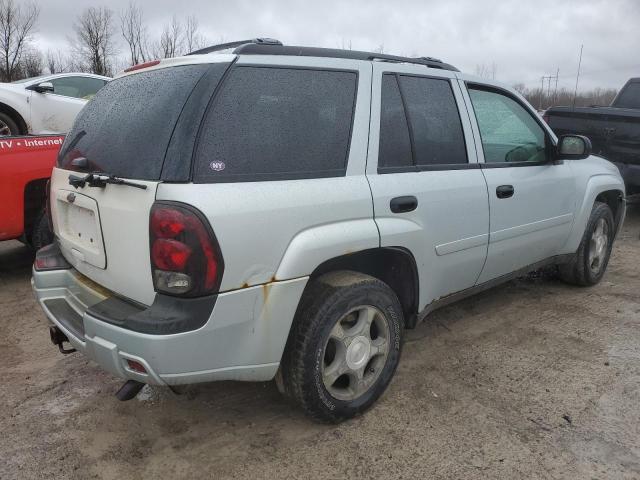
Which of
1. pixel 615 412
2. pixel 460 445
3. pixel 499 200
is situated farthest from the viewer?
pixel 499 200

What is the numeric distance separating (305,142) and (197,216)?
69 centimetres

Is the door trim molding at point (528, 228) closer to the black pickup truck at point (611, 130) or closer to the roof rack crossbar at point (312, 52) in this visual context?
the roof rack crossbar at point (312, 52)

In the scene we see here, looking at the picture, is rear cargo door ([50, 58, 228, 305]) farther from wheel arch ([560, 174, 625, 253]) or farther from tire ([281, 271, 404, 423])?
wheel arch ([560, 174, 625, 253])

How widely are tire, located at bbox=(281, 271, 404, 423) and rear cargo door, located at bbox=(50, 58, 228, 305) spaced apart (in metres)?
0.72

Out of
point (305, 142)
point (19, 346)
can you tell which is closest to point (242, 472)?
point (305, 142)

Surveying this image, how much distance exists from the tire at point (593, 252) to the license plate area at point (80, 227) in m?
3.75

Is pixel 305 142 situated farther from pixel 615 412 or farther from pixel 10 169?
pixel 10 169

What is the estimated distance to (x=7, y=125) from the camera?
27.4ft

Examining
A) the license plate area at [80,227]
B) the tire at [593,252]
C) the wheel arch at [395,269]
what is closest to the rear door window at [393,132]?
the wheel arch at [395,269]

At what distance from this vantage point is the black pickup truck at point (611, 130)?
6.88m

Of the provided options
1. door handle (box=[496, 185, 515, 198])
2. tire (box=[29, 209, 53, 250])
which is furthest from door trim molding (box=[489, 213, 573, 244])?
tire (box=[29, 209, 53, 250])

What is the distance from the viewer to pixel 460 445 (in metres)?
2.57

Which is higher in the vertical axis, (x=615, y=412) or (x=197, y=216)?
(x=197, y=216)

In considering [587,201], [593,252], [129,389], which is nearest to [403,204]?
[129,389]
